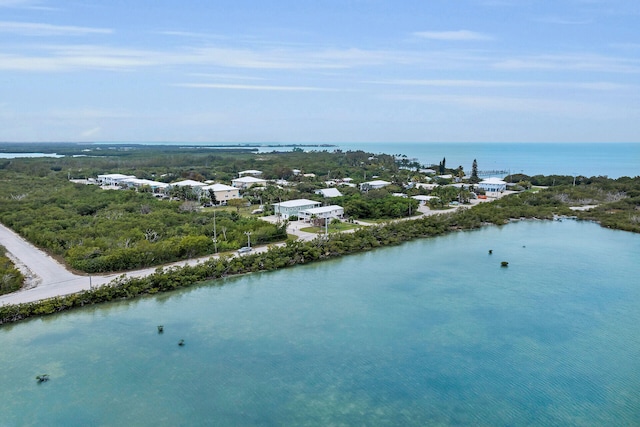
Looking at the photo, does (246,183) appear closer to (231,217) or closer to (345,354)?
(231,217)

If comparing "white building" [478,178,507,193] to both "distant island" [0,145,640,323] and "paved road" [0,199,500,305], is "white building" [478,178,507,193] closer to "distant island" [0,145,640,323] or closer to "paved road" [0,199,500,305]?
"distant island" [0,145,640,323]

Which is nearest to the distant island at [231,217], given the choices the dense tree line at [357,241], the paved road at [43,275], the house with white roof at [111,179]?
the dense tree line at [357,241]

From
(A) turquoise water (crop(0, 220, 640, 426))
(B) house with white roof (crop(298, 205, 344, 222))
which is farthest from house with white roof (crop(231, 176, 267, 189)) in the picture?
(A) turquoise water (crop(0, 220, 640, 426))

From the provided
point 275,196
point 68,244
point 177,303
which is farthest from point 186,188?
point 177,303

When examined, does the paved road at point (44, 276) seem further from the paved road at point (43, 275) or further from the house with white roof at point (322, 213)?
the house with white roof at point (322, 213)

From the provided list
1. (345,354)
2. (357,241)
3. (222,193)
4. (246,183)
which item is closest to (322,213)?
(357,241)

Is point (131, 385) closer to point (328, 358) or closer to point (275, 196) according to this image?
point (328, 358)
